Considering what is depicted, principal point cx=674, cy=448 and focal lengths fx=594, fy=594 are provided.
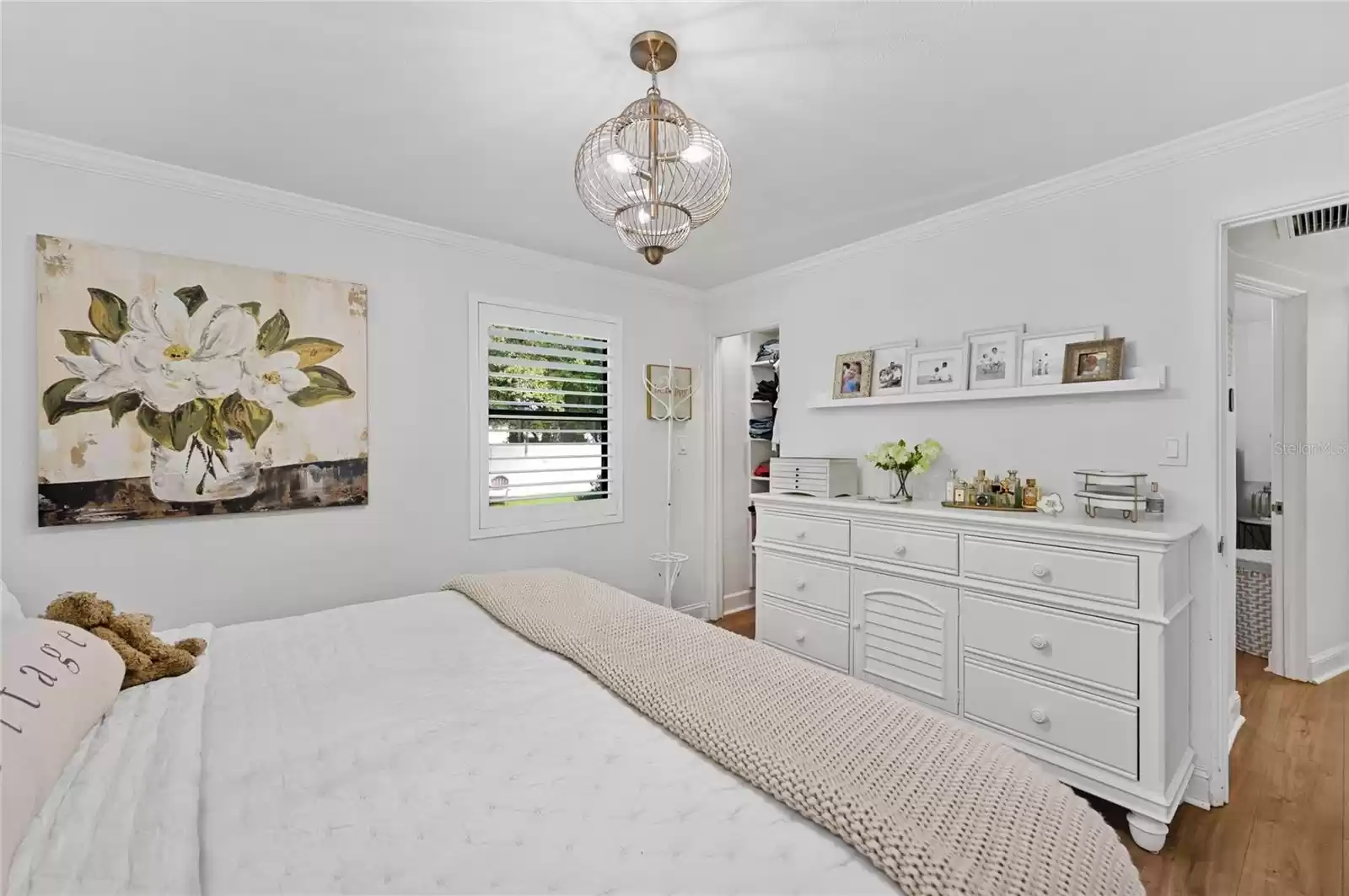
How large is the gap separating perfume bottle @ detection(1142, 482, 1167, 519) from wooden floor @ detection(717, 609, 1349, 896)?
1.06 m

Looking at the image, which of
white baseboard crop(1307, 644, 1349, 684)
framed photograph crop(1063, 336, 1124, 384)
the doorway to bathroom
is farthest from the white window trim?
white baseboard crop(1307, 644, 1349, 684)

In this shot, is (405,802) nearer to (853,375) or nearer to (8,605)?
(8,605)

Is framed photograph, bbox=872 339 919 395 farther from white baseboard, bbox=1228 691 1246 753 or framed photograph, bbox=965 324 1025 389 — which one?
white baseboard, bbox=1228 691 1246 753

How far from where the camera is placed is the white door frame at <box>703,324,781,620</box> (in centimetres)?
430

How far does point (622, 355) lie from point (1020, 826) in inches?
128

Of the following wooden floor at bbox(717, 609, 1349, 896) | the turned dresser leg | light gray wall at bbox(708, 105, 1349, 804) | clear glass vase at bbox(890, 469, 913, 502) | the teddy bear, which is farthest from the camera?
clear glass vase at bbox(890, 469, 913, 502)

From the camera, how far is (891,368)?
315 centimetres

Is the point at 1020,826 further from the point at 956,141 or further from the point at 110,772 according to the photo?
the point at 956,141

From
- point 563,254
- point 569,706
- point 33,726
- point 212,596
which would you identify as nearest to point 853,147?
point 563,254

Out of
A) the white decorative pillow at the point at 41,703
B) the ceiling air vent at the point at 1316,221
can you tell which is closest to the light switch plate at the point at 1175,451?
the ceiling air vent at the point at 1316,221

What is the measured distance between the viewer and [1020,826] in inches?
37.1

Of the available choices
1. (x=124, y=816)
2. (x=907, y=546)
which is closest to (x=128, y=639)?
(x=124, y=816)

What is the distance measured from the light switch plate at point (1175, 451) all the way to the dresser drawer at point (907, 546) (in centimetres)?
81

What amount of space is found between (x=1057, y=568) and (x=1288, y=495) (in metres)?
2.06
